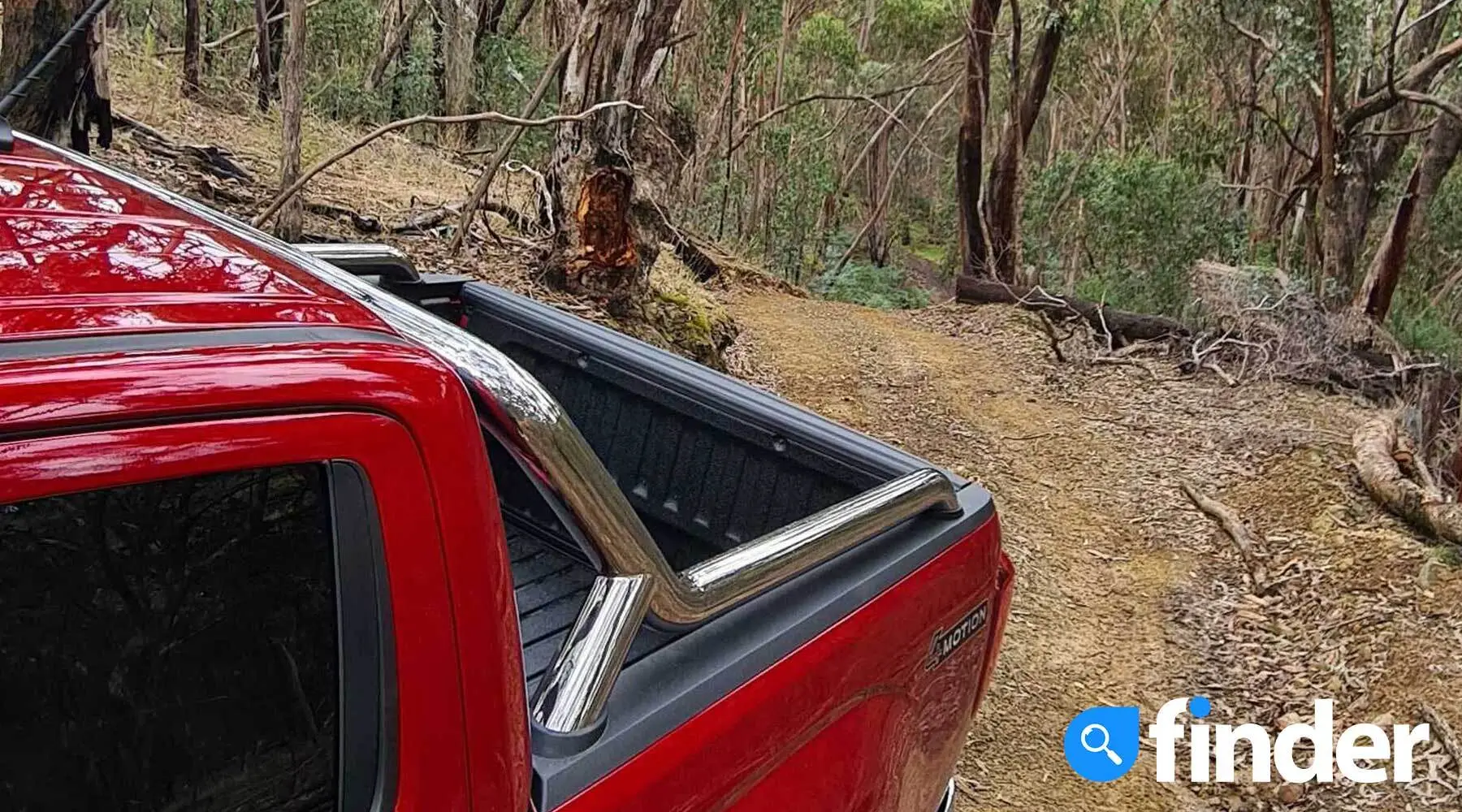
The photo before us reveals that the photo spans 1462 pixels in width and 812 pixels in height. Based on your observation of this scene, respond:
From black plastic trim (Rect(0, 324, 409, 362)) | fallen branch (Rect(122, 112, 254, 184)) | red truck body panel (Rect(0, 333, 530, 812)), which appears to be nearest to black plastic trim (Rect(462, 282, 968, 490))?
red truck body panel (Rect(0, 333, 530, 812))

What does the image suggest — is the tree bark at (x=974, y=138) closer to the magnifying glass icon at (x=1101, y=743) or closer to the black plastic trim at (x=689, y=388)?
the magnifying glass icon at (x=1101, y=743)

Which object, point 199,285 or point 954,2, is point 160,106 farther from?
point 954,2

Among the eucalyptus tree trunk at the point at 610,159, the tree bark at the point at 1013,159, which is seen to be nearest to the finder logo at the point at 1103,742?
the eucalyptus tree trunk at the point at 610,159

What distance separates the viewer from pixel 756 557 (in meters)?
1.72

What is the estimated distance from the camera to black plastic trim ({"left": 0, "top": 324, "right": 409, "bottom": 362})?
0.93 metres

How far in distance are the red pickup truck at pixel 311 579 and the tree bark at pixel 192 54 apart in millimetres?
9721

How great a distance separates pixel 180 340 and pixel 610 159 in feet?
19.0

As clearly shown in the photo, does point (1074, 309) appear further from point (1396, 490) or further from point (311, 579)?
point (311, 579)

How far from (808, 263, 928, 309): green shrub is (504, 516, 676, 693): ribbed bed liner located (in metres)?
15.4

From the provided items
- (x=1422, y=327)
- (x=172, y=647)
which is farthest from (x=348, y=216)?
(x=1422, y=327)

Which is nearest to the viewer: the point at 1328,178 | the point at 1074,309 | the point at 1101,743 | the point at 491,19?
the point at 1101,743

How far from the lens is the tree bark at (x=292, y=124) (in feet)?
20.8

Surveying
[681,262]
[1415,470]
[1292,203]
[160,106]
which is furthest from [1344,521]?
[1292,203]

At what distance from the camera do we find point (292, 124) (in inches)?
255
